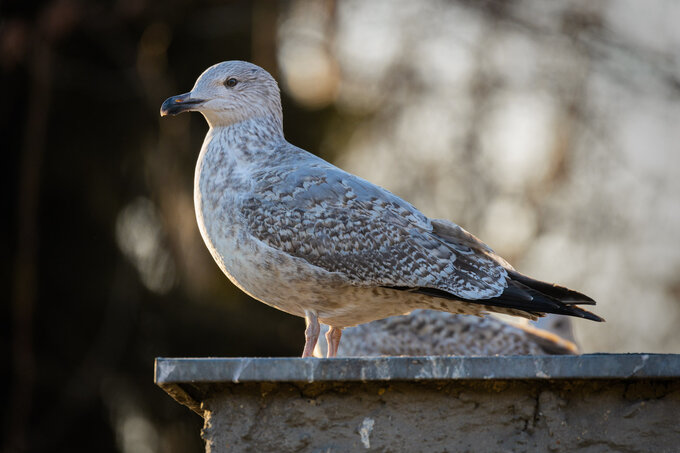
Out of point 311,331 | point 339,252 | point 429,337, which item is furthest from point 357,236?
point 429,337

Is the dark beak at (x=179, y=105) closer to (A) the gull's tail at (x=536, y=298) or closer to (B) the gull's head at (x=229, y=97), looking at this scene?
(B) the gull's head at (x=229, y=97)

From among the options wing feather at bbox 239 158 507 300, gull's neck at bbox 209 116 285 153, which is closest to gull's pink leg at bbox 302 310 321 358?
wing feather at bbox 239 158 507 300

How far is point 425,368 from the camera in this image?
3193 mm

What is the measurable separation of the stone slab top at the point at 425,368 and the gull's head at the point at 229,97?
167 centimetres

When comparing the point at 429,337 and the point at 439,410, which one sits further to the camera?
the point at 429,337

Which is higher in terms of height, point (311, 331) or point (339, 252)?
point (339, 252)

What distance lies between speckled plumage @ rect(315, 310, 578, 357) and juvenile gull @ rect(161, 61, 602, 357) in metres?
1.79

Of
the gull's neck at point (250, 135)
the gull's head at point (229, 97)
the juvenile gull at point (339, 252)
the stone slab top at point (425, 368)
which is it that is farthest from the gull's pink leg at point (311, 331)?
the gull's head at point (229, 97)

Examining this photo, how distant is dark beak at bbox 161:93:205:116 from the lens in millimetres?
4578

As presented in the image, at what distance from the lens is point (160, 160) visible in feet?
35.4

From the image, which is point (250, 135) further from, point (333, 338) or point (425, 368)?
point (425, 368)

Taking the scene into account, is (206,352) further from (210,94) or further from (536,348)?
(210,94)

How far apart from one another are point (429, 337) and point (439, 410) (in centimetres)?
291

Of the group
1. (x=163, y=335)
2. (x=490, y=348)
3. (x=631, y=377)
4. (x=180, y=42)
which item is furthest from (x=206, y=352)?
(x=631, y=377)
